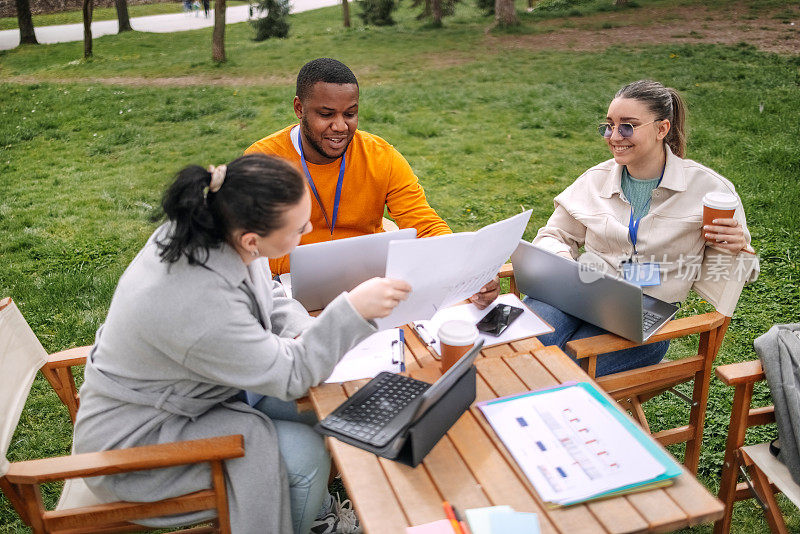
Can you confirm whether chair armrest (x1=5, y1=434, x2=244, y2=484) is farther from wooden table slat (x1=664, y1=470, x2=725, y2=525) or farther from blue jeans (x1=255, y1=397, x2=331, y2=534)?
wooden table slat (x1=664, y1=470, x2=725, y2=525)

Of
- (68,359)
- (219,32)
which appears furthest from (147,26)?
(68,359)

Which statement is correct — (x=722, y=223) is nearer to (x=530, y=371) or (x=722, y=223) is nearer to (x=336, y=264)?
(x=530, y=371)

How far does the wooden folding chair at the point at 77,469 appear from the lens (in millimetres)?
1851

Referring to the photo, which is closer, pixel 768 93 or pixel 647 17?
pixel 768 93

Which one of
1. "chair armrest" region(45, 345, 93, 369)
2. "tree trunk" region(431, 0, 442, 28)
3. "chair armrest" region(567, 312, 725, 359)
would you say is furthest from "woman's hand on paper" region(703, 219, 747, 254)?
"tree trunk" region(431, 0, 442, 28)

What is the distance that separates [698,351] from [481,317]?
90 cm

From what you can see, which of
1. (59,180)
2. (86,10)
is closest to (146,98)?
(59,180)

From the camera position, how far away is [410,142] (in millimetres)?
7305

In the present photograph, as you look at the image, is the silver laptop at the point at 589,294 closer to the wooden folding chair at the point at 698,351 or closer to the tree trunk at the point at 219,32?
the wooden folding chair at the point at 698,351

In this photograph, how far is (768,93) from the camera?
8133 millimetres

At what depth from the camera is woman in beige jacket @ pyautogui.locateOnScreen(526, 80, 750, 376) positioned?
8.93 feet

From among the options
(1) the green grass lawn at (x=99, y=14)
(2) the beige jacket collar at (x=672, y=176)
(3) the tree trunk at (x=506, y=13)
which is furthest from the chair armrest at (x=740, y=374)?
(1) the green grass lawn at (x=99, y=14)

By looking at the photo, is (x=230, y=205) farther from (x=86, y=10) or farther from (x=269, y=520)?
(x=86, y=10)

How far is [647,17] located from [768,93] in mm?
8014
